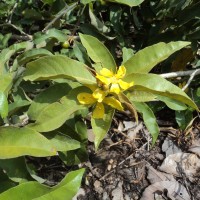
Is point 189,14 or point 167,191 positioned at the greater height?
point 189,14

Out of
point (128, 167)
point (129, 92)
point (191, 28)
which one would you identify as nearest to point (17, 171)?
point (129, 92)

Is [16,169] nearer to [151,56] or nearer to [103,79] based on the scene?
[103,79]

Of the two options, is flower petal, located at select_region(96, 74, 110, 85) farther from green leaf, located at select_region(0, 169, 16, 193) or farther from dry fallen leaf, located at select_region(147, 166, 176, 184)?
dry fallen leaf, located at select_region(147, 166, 176, 184)

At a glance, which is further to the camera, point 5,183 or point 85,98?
point 5,183

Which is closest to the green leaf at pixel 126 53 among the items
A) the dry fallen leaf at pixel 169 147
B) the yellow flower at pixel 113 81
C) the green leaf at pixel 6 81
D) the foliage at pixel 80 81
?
the foliage at pixel 80 81

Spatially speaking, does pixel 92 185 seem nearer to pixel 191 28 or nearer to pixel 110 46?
pixel 110 46

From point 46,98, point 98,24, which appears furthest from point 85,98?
point 98,24

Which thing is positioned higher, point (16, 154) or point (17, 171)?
point (16, 154)

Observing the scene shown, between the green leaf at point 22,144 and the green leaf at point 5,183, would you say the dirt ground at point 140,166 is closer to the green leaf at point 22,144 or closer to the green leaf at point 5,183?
the green leaf at point 5,183
